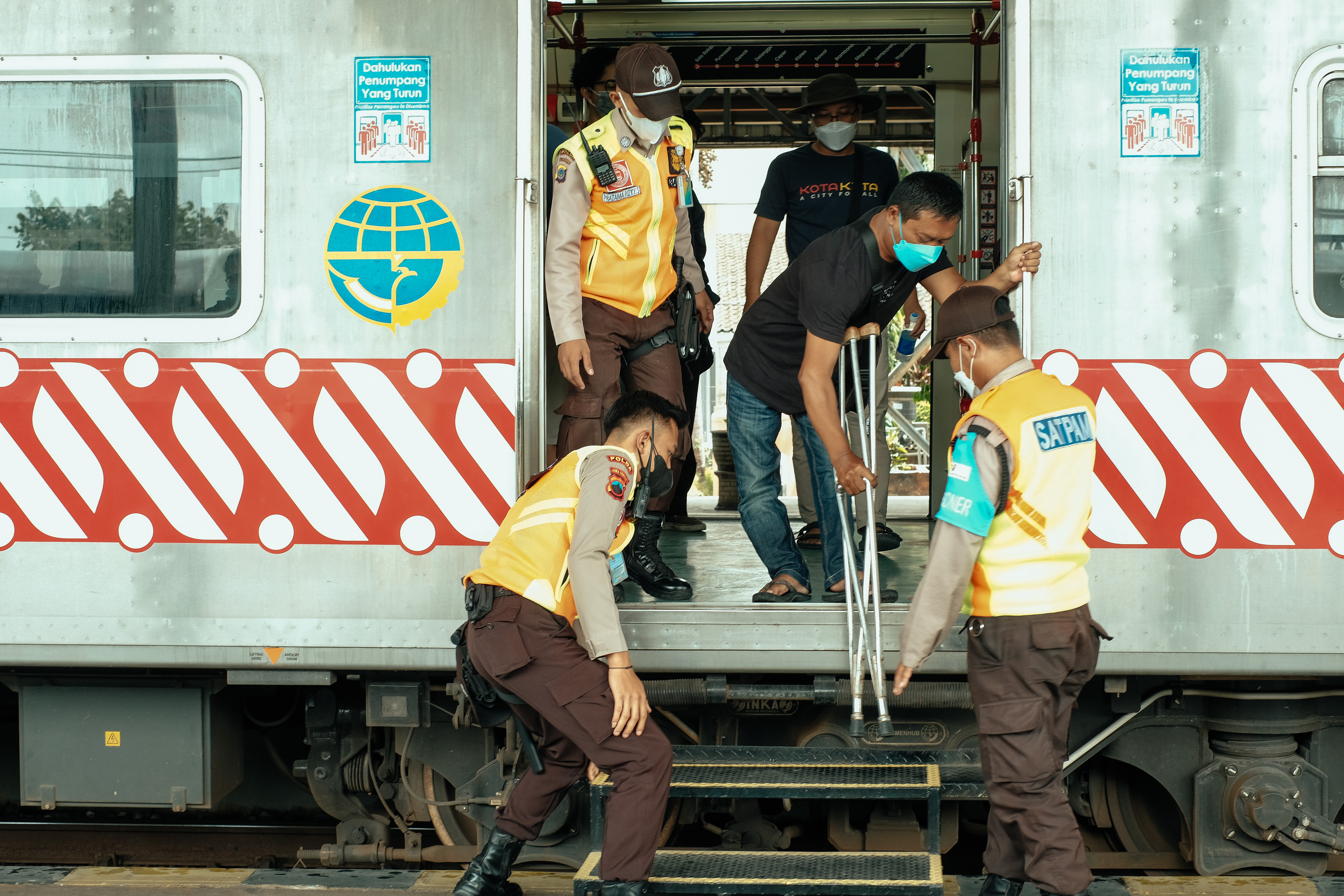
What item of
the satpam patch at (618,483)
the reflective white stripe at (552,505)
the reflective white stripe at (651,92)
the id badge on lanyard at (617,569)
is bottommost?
the id badge on lanyard at (617,569)

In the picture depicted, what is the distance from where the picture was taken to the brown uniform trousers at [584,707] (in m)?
3.16

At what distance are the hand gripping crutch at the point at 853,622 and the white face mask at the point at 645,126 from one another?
3.04ft

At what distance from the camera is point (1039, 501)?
9.77 feet

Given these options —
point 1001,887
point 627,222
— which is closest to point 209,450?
point 627,222

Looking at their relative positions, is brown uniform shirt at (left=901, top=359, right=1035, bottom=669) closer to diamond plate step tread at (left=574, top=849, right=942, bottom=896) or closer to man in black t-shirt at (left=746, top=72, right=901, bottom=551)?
diamond plate step tread at (left=574, top=849, right=942, bottom=896)

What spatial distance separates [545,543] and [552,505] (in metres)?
0.11

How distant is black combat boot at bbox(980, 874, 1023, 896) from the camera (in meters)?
3.21

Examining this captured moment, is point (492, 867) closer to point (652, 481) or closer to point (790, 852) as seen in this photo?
point (790, 852)

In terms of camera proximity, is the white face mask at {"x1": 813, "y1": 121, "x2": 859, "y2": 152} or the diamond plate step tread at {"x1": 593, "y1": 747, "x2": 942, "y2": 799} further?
the white face mask at {"x1": 813, "y1": 121, "x2": 859, "y2": 152}

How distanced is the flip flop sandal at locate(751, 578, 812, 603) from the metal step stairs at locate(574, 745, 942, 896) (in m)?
0.47

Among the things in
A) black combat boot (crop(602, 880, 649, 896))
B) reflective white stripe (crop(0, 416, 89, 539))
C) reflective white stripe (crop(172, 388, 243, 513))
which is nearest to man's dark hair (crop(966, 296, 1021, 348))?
black combat boot (crop(602, 880, 649, 896))

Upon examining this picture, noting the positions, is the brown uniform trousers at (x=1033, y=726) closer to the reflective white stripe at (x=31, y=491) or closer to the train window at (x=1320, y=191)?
the train window at (x=1320, y=191)

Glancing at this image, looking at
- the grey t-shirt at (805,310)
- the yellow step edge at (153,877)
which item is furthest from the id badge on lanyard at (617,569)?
the yellow step edge at (153,877)

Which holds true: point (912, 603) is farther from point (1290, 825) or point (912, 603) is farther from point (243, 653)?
point (243, 653)
